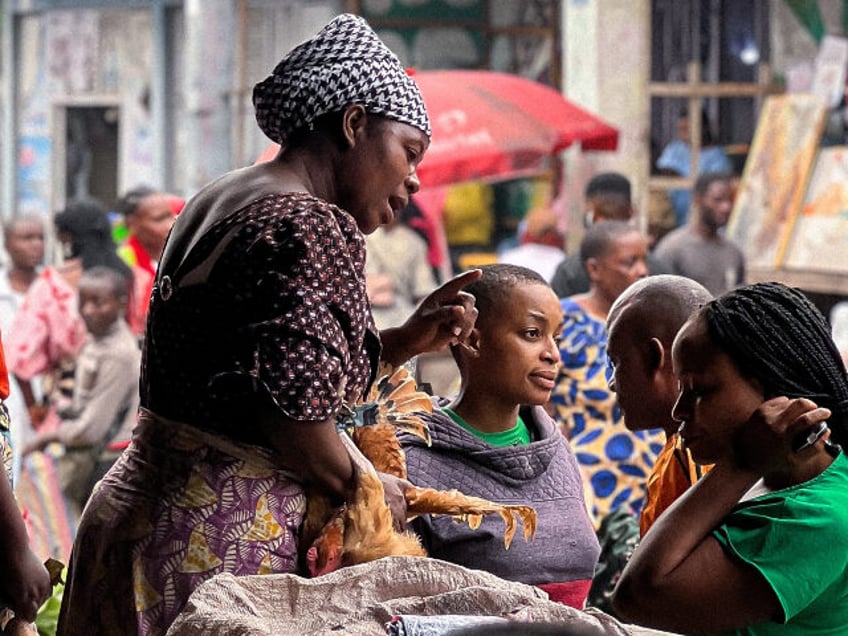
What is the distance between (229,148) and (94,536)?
1231cm

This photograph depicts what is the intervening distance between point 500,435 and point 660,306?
66 centimetres

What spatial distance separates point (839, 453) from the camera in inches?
106

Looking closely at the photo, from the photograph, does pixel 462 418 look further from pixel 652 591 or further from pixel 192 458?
pixel 652 591

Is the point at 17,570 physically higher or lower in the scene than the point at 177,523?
lower

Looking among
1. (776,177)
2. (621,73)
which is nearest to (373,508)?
(776,177)

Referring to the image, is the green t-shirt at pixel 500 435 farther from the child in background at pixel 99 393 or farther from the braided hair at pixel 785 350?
the child in background at pixel 99 393

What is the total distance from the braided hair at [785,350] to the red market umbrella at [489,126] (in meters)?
6.67

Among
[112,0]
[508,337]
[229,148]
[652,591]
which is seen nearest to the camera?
[652,591]

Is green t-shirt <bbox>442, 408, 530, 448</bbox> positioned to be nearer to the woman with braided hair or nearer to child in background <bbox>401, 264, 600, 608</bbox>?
child in background <bbox>401, 264, 600, 608</bbox>

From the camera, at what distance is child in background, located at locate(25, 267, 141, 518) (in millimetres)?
8352

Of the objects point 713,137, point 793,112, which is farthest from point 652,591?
point 713,137

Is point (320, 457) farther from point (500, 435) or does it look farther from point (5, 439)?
point (500, 435)

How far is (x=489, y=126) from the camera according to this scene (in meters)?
10.3

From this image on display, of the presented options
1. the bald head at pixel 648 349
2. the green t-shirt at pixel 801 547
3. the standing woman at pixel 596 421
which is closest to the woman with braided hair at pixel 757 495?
the green t-shirt at pixel 801 547
